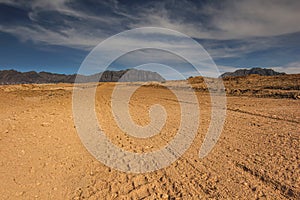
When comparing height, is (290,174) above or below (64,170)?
above

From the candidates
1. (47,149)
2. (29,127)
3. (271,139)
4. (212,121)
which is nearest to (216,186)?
(271,139)

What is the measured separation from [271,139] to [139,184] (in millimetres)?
3895

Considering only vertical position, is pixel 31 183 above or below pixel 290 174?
below

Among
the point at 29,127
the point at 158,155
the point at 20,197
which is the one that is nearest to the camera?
the point at 20,197

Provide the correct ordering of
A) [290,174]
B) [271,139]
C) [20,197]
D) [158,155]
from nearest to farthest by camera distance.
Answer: [20,197], [290,174], [158,155], [271,139]

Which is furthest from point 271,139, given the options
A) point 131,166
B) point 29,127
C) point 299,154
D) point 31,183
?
point 29,127

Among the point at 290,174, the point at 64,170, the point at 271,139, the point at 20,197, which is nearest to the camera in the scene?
the point at 20,197

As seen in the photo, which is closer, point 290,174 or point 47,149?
point 290,174

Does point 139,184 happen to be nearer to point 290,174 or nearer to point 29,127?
point 290,174

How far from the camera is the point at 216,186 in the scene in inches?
159

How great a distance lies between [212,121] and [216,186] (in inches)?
205

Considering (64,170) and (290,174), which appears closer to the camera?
(290,174)

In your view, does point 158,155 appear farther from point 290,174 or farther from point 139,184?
point 290,174

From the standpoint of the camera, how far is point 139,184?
4297mm
